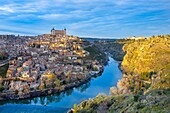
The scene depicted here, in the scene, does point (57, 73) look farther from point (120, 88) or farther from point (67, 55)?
point (67, 55)

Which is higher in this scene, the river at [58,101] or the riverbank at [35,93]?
the riverbank at [35,93]

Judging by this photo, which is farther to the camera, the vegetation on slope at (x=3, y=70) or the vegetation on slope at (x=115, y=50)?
the vegetation on slope at (x=115, y=50)

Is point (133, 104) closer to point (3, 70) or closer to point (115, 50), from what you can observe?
point (3, 70)

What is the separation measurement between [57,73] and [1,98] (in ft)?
26.1

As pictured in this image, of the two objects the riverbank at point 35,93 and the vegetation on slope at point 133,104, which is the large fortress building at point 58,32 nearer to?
the riverbank at point 35,93

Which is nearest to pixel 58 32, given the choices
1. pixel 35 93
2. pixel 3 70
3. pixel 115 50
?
pixel 115 50

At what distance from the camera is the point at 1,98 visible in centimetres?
1991

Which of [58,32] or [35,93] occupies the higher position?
[58,32]

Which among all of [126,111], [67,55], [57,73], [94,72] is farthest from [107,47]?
[126,111]

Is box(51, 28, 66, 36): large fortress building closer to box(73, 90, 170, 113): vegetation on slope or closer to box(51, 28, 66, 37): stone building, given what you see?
box(51, 28, 66, 37): stone building

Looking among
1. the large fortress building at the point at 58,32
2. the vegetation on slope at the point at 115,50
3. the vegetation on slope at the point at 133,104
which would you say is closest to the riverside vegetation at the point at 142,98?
the vegetation on slope at the point at 133,104

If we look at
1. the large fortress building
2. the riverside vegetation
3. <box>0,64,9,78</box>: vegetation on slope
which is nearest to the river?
the riverside vegetation

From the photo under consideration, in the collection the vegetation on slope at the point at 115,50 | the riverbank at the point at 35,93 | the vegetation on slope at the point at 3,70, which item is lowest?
the riverbank at the point at 35,93

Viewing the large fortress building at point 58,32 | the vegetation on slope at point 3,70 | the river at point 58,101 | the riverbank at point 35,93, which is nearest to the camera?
the river at point 58,101
